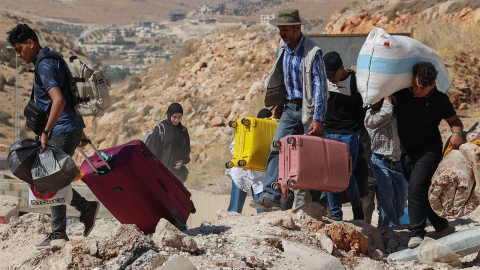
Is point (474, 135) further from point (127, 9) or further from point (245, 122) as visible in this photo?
point (127, 9)

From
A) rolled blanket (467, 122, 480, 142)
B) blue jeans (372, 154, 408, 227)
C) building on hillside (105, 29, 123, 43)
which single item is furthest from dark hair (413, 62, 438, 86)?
building on hillside (105, 29, 123, 43)

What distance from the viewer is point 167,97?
3073 centimetres

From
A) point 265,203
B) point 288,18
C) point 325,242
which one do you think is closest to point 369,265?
point 325,242

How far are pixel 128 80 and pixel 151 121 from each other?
8352 millimetres

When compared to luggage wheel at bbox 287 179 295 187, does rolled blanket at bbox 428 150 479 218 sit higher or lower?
lower

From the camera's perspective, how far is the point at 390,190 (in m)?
8.02

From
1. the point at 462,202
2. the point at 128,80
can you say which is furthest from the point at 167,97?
the point at 462,202

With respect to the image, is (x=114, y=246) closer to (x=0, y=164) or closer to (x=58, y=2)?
(x=0, y=164)

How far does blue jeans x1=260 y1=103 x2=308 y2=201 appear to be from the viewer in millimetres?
7402

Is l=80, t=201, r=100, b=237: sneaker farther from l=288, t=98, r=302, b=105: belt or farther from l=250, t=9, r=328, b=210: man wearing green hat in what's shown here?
l=288, t=98, r=302, b=105: belt

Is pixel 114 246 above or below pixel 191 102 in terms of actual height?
above

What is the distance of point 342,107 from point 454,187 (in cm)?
128

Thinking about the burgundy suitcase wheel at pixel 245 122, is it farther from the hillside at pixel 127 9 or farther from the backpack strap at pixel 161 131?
the hillside at pixel 127 9

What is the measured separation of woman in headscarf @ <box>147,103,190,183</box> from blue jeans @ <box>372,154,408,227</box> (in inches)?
132
